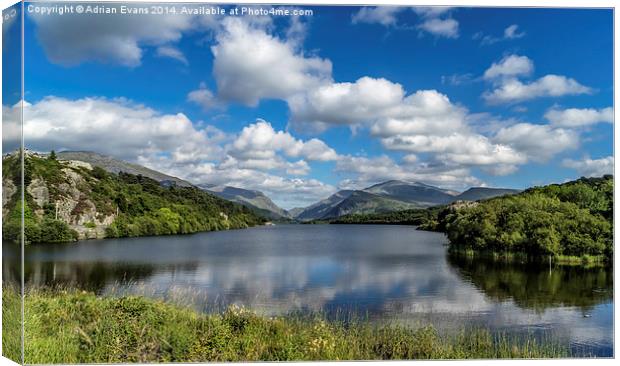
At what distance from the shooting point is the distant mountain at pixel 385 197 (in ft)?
33.4

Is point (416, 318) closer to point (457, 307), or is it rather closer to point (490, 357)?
point (457, 307)

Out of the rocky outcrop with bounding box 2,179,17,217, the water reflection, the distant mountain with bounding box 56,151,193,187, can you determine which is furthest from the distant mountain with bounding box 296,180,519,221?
the rocky outcrop with bounding box 2,179,17,217

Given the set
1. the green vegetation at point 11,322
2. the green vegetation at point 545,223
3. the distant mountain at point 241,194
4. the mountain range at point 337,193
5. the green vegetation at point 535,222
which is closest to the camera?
the green vegetation at point 11,322

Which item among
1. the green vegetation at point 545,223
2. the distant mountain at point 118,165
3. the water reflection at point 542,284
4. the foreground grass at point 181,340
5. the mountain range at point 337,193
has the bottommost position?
the water reflection at point 542,284

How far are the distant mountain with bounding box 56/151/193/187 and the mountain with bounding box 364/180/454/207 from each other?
3.91 m

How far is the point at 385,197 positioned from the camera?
38.4 ft

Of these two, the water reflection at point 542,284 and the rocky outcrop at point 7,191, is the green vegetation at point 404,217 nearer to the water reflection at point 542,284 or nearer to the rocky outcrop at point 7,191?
the water reflection at point 542,284

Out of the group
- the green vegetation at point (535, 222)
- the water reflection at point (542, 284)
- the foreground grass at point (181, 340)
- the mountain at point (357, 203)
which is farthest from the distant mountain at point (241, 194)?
the water reflection at point (542, 284)

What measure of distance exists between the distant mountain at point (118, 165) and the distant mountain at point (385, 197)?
2.89m

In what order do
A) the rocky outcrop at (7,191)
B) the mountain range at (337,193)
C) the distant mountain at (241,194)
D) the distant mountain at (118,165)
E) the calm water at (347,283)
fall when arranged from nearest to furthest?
the rocky outcrop at (7,191) < the distant mountain at (118,165) < the mountain range at (337,193) < the distant mountain at (241,194) < the calm water at (347,283)

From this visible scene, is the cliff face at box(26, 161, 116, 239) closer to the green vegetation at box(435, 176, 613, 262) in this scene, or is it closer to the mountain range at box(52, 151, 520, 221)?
the mountain range at box(52, 151, 520, 221)

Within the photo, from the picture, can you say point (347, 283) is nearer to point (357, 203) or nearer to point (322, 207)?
point (357, 203)

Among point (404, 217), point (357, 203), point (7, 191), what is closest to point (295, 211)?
point (357, 203)

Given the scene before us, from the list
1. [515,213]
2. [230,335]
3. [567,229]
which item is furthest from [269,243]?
[230,335]
